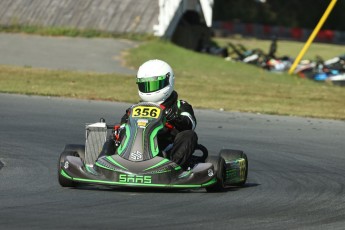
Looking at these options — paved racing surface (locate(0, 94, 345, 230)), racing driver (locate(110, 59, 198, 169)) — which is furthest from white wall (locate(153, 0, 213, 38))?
racing driver (locate(110, 59, 198, 169))

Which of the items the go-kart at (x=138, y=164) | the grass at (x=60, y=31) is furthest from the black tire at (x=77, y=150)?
the grass at (x=60, y=31)

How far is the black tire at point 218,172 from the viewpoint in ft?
27.7

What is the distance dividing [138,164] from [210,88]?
1296 cm

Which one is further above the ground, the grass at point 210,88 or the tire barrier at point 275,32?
the grass at point 210,88

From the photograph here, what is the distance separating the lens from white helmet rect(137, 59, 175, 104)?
29.4ft

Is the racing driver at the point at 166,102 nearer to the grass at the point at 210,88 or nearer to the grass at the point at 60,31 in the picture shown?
the grass at the point at 210,88

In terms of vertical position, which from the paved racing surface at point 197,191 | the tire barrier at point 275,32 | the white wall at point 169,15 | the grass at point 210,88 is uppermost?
the paved racing surface at point 197,191

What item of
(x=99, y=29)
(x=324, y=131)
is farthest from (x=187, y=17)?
(x=324, y=131)

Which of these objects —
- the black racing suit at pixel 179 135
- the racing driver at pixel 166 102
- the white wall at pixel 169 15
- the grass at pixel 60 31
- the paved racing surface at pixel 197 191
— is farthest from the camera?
the white wall at pixel 169 15

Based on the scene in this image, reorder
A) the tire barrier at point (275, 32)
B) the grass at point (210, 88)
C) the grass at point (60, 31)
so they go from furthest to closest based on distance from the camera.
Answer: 1. the tire barrier at point (275, 32)
2. the grass at point (60, 31)
3. the grass at point (210, 88)

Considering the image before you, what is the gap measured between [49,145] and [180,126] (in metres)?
3.15

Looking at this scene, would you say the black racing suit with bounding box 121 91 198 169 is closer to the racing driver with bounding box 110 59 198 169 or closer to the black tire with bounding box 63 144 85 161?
the racing driver with bounding box 110 59 198 169

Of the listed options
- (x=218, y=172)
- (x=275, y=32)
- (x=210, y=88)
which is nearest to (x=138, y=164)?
(x=218, y=172)

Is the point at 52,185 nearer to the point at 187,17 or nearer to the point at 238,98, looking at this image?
the point at 238,98
